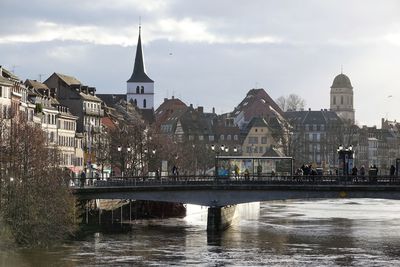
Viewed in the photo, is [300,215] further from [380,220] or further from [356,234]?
[356,234]

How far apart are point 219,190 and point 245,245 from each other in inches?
556

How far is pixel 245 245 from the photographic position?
8869cm

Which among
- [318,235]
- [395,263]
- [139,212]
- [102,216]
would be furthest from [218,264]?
[139,212]

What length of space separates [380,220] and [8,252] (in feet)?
164

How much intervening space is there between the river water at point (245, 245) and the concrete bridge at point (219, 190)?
263 cm

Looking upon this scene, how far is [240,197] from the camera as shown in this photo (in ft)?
334

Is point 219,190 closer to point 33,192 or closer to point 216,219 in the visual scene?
point 216,219

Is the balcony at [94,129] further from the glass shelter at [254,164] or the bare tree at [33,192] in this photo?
the bare tree at [33,192]

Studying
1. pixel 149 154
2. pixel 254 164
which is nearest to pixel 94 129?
pixel 149 154

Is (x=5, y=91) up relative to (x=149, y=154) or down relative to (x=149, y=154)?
Answer: up

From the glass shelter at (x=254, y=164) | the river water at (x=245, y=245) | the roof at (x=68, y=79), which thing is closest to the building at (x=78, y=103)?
the roof at (x=68, y=79)

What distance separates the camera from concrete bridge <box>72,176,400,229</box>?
325 feet

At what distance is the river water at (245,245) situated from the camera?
77.3 m

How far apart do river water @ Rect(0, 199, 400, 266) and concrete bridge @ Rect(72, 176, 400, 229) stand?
263cm
